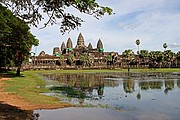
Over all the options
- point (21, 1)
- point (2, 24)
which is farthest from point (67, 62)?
point (21, 1)

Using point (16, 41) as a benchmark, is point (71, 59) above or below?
below

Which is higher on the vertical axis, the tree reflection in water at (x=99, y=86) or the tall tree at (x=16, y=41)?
the tall tree at (x=16, y=41)

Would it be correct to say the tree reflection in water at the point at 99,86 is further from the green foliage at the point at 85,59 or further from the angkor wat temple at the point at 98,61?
the green foliage at the point at 85,59

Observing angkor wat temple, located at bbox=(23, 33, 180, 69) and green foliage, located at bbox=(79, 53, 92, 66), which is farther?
green foliage, located at bbox=(79, 53, 92, 66)

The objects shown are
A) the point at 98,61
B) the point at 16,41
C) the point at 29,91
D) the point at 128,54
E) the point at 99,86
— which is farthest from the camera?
the point at 98,61

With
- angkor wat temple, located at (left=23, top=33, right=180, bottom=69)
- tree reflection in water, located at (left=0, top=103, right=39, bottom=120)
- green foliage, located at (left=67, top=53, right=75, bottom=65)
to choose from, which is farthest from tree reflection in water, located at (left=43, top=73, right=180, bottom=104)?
green foliage, located at (left=67, top=53, right=75, bottom=65)

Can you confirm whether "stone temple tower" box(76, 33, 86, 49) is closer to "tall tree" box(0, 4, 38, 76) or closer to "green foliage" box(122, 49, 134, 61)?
"green foliage" box(122, 49, 134, 61)

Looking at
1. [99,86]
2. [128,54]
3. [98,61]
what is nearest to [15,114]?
[99,86]

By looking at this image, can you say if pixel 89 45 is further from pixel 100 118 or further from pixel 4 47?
pixel 100 118

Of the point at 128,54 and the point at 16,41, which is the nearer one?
the point at 16,41

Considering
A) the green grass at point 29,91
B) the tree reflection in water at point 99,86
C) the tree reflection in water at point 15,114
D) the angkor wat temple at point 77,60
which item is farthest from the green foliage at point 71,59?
the tree reflection in water at point 15,114

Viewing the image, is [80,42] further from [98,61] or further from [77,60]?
[77,60]

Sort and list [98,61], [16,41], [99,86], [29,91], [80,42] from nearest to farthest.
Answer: [29,91] → [99,86] → [16,41] → [98,61] → [80,42]

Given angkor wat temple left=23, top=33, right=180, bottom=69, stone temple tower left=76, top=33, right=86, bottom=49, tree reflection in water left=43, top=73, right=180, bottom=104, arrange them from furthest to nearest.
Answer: stone temple tower left=76, top=33, right=86, bottom=49, angkor wat temple left=23, top=33, right=180, bottom=69, tree reflection in water left=43, top=73, right=180, bottom=104
